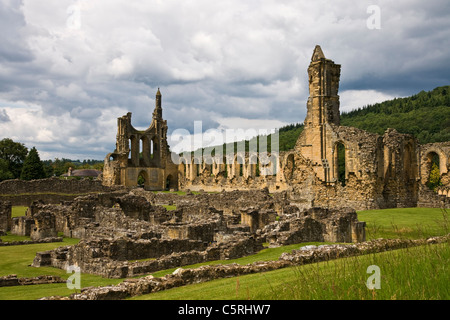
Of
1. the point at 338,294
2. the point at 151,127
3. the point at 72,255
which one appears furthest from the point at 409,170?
the point at 151,127

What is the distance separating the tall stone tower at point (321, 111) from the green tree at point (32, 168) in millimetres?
38621

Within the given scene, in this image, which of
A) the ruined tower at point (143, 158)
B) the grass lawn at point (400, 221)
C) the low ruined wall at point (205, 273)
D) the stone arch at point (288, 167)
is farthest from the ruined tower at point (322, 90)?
the ruined tower at point (143, 158)

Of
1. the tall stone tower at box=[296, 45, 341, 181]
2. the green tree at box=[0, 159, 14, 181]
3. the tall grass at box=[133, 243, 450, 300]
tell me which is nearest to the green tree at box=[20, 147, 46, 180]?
the green tree at box=[0, 159, 14, 181]

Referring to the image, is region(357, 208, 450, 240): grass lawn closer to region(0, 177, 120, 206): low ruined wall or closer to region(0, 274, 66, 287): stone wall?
region(0, 274, 66, 287): stone wall

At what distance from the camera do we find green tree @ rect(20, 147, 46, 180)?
54.7 metres

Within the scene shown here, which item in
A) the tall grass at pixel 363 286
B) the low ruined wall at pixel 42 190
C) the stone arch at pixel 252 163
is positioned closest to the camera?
the tall grass at pixel 363 286

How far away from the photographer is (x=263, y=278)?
7.38 m

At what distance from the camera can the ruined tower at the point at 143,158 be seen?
5378cm

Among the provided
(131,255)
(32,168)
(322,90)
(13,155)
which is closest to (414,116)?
(322,90)

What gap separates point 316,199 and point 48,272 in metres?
20.8

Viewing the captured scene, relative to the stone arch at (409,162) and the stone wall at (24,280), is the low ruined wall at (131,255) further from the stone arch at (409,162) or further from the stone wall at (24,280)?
the stone arch at (409,162)

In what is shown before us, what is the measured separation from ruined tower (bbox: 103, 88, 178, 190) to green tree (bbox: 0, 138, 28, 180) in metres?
14.5

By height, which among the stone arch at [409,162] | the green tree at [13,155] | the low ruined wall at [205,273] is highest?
the green tree at [13,155]
